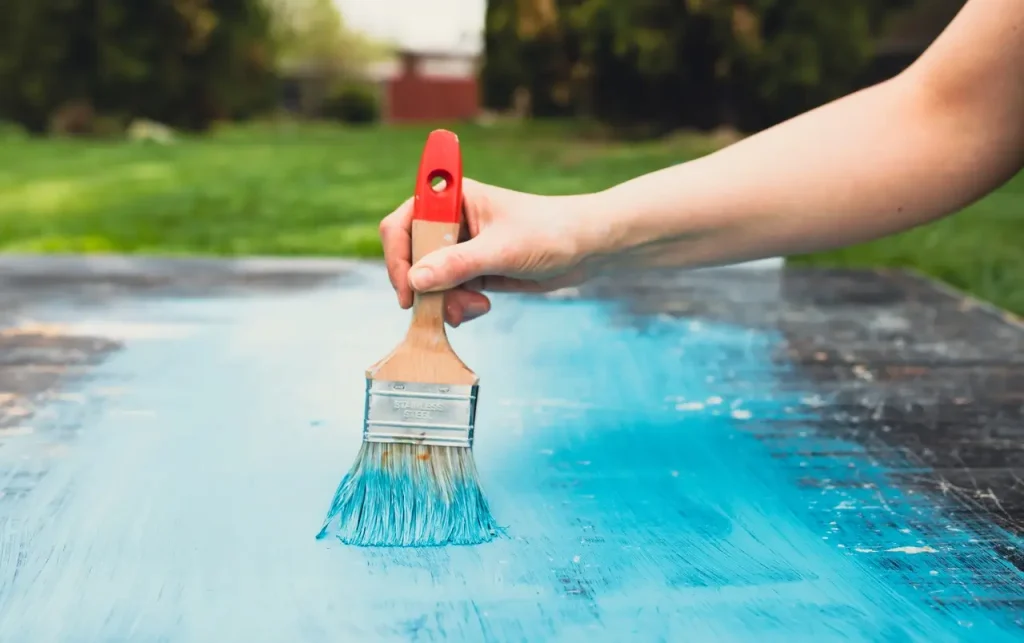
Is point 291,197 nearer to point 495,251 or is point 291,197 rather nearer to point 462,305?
point 462,305

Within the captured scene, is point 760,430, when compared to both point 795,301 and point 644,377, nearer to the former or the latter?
point 644,377

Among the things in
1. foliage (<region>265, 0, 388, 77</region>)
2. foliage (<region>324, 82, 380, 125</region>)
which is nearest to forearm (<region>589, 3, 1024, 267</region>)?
foliage (<region>324, 82, 380, 125</region>)

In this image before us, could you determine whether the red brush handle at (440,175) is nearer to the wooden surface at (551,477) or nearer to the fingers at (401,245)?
the fingers at (401,245)

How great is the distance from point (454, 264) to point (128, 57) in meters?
8.95

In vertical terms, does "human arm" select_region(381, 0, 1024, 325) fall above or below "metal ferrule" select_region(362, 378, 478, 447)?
above

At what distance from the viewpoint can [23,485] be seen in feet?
3.37

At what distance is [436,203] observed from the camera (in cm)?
96

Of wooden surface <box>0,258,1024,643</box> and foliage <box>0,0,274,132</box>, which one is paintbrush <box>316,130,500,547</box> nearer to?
wooden surface <box>0,258,1024,643</box>

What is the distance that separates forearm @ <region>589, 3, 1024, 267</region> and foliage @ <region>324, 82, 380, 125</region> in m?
17.1

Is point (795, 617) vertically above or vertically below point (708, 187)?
below

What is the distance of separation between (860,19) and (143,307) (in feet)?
19.5

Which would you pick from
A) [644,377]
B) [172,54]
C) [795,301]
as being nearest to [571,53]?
[172,54]

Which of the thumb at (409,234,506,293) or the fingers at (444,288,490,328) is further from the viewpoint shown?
the fingers at (444,288,490,328)

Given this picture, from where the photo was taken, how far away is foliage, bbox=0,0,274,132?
876 cm
